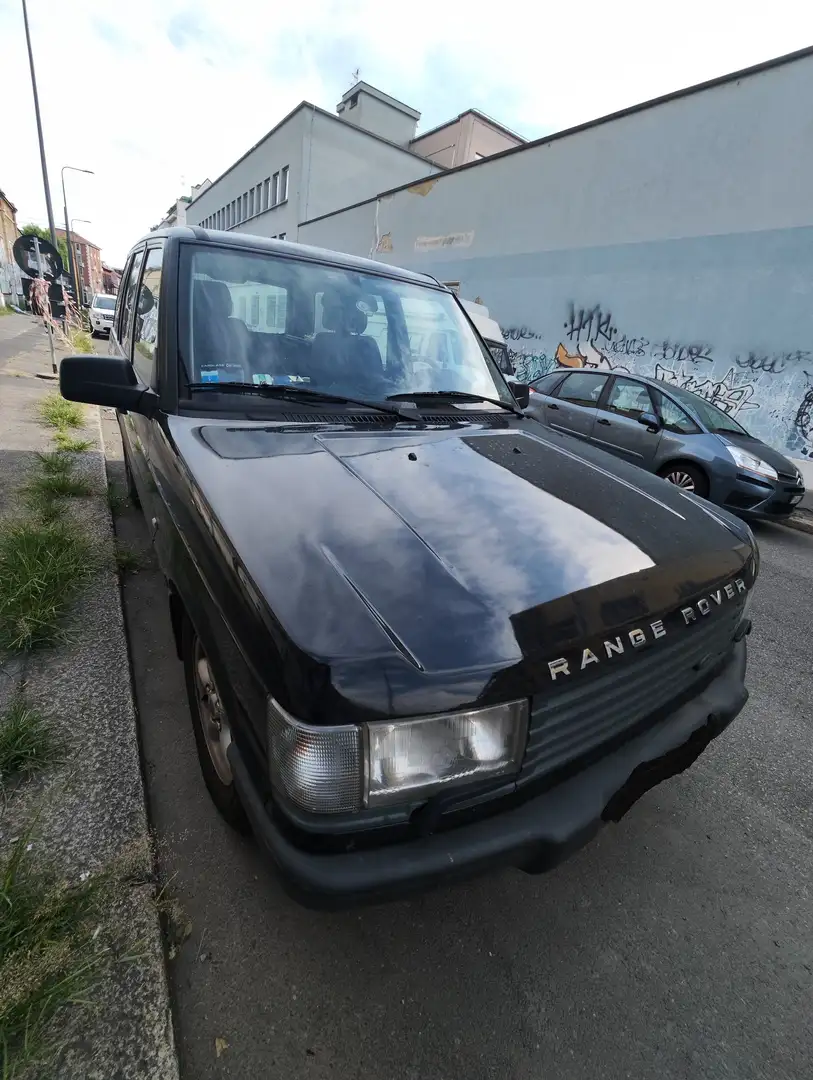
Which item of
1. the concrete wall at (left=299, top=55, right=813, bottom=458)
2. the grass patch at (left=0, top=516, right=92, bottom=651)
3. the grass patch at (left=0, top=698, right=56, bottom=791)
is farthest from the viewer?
the concrete wall at (left=299, top=55, right=813, bottom=458)

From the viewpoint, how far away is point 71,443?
6047mm

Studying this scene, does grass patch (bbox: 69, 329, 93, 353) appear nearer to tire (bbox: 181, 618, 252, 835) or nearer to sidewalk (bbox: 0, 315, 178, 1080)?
sidewalk (bbox: 0, 315, 178, 1080)

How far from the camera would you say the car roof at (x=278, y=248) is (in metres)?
2.51

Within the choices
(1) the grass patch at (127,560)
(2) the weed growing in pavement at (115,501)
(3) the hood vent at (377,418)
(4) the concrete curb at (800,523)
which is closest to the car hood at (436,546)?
(3) the hood vent at (377,418)

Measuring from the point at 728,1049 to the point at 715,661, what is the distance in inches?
41.4

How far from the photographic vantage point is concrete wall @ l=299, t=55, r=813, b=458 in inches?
340

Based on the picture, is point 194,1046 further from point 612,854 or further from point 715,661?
point 715,661

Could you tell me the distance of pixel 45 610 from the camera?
2.82 m

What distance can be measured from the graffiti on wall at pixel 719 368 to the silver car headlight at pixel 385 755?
29.9ft

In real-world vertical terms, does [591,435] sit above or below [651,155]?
below

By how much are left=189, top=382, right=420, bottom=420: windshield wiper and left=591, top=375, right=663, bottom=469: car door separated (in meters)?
4.81

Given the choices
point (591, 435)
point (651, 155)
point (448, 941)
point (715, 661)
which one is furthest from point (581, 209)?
point (448, 941)

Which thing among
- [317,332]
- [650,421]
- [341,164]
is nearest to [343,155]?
[341,164]

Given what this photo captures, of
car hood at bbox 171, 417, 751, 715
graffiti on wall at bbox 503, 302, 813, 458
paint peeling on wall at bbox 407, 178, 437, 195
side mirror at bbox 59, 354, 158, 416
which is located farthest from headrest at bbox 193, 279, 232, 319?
paint peeling on wall at bbox 407, 178, 437, 195
